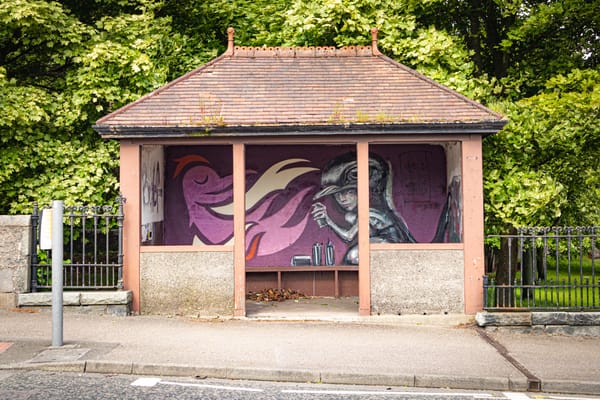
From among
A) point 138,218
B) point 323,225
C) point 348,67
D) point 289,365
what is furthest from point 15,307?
point 348,67

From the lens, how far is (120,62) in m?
14.3

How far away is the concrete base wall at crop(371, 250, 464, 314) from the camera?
37.6ft

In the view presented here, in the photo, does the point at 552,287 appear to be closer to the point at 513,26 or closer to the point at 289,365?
the point at 289,365

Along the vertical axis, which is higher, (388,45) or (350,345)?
(388,45)

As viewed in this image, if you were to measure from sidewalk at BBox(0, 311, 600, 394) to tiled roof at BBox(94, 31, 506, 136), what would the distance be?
129 inches

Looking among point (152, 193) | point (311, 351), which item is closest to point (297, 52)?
point (152, 193)

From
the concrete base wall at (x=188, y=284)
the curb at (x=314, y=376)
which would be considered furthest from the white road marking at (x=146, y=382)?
the concrete base wall at (x=188, y=284)

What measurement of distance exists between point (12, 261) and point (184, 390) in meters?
5.48

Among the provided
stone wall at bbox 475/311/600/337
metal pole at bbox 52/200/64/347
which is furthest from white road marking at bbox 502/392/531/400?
metal pole at bbox 52/200/64/347

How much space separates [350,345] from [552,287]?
3.60 meters

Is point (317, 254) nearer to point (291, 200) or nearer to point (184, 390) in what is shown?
point (291, 200)

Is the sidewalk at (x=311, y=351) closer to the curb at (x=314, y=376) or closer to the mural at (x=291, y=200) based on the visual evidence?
the curb at (x=314, y=376)

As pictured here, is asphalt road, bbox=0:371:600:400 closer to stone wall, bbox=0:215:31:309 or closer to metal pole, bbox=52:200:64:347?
metal pole, bbox=52:200:64:347

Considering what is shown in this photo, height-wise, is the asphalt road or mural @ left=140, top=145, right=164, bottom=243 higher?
mural @ left=140, top=145, right=164, bottom=243
